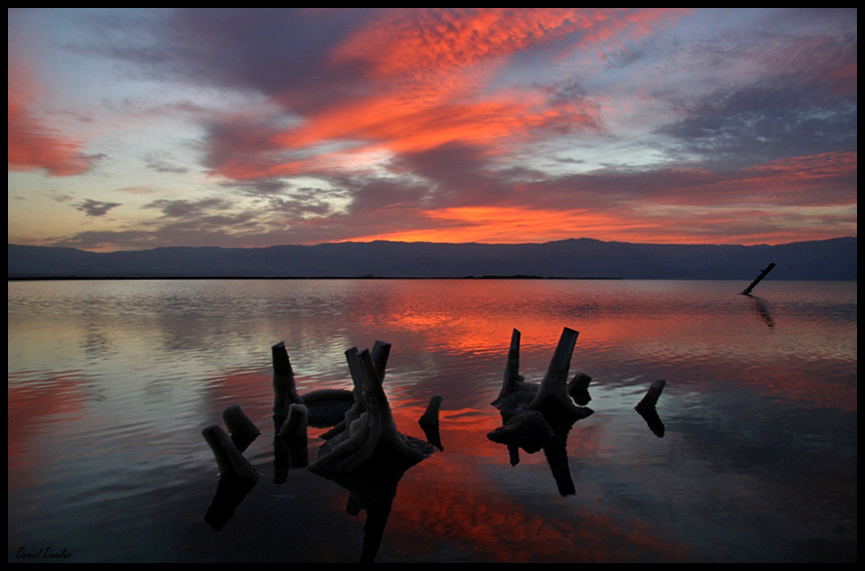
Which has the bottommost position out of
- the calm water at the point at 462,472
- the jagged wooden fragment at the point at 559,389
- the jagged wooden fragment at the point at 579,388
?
the calm water at the point at 462,472

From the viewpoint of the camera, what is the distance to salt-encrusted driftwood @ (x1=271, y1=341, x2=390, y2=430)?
15.7m

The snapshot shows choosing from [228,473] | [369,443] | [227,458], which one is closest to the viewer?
[227,458]

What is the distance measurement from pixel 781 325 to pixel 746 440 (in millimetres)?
42770

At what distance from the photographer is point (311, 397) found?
1664 centimetres

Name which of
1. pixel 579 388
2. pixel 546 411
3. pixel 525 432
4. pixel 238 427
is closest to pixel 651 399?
pixel 579 388

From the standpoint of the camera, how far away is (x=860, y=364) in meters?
25.6

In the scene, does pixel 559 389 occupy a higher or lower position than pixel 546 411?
higher

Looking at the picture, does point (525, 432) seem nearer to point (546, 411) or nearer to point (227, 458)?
point (546, 411)

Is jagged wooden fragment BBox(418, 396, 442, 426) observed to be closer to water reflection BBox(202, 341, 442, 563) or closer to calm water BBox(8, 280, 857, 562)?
water reflection BBox(202, 341, 442, 563)

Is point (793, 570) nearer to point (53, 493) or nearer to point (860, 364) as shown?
point (53, 493)

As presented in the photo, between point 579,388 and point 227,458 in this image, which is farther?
point 579,388

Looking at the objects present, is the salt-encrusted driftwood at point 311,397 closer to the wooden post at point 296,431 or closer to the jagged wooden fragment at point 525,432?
the wooden post at point 296,431

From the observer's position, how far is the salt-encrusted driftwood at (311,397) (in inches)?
618

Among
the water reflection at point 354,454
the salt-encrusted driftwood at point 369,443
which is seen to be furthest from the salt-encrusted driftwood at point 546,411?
the salt-encrusted driftwood at point 369,443
